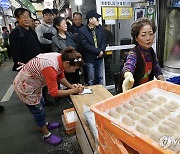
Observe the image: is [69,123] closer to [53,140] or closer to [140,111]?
[53,140]

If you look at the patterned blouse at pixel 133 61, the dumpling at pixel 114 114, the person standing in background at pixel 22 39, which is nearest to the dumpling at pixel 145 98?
the dumpling at pixel 114 114

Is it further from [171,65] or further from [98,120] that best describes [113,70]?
[98,120]

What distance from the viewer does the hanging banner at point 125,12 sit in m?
3.57

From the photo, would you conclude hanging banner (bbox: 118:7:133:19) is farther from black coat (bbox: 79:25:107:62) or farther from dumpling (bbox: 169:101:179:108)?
dumpling (bbox: 169:101:179:108)

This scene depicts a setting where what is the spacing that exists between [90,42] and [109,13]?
2.49 ft

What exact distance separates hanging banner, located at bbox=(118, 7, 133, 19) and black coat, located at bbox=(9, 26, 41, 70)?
1.81 m

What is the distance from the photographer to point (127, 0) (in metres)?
3.56

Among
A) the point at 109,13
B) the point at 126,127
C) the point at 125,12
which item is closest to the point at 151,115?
the point at 126,127

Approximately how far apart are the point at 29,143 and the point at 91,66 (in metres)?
1.81

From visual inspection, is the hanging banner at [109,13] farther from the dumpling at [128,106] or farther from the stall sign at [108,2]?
the dumpling at [128,106]

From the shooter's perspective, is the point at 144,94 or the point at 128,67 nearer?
the point at 144,94

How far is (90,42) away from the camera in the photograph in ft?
11.0

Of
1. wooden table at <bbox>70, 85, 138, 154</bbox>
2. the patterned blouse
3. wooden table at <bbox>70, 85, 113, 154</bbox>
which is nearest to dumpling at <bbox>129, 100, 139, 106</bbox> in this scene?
the patterned blouse

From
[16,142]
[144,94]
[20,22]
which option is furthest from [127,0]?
[16,142]
